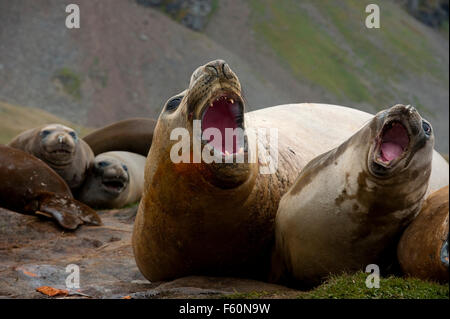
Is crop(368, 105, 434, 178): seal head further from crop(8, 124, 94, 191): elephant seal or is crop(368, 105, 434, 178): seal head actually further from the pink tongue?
crop(8, 124, 94, 191): elephant seal

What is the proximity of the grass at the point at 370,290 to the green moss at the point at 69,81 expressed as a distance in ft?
166

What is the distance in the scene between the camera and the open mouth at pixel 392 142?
4301mm

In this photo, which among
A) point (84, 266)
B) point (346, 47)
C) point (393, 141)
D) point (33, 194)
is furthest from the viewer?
point (346, 47)

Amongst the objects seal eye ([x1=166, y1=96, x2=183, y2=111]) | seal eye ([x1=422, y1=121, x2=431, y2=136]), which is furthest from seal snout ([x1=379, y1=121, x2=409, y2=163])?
seal eye ([x1=166, y1=96, x2=183, y2=111])

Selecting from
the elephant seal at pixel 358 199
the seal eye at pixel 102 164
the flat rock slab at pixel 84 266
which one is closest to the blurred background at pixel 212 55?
the seal eye at pixel 102 164

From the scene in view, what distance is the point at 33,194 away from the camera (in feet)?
28.7

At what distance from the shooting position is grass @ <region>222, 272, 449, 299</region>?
3856mm

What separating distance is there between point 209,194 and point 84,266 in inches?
101

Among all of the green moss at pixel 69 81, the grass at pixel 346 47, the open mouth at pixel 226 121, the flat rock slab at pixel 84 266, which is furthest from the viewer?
the grass at pixel 346 47

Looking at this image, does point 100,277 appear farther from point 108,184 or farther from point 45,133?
point 108,184

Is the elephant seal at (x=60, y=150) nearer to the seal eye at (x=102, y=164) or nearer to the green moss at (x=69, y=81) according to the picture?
the seal eye at (x=102, y=164)

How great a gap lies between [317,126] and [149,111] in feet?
159

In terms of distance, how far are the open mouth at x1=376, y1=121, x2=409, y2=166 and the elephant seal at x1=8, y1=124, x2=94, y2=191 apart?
27.6 feet

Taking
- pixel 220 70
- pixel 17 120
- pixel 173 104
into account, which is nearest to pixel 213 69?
pixel 220 70
